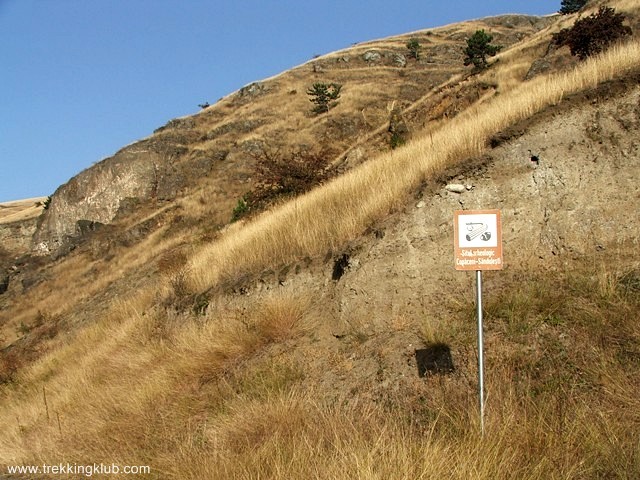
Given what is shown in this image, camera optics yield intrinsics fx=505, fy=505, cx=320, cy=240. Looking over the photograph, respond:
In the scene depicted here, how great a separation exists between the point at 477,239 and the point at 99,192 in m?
40.7

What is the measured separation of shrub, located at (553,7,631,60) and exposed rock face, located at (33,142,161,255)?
3133cm

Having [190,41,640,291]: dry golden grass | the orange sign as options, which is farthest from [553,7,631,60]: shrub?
the orange sign

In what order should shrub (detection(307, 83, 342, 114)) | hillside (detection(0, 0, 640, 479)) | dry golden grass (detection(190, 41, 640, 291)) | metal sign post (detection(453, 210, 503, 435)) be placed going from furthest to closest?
shrub (detection(307, 83, 342, 114))
dry golden grass (detection(190, 41, 640, 291))
metal sign post (detection(453, 210, 503, 435))
hillside (detection(0, 0, 640, 479))

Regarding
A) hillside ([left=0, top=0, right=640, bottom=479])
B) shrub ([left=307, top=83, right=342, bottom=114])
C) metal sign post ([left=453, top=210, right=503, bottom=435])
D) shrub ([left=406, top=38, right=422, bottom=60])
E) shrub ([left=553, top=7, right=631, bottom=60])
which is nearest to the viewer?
hillside ([left=0, top=0, right=640, bottom=479])

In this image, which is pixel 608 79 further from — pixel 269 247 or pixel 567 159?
pixel 269 247

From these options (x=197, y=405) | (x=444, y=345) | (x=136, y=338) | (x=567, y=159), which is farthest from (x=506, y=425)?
(x=136, y=338)

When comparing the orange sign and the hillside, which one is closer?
the hillside

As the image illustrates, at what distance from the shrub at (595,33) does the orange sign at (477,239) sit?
41.7 feet

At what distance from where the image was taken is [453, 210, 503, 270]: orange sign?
4.37 m

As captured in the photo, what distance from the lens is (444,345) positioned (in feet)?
18.1

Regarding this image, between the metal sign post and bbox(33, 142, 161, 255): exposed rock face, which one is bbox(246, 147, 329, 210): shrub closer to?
the metal sign post

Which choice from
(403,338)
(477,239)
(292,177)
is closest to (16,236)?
(292,177)

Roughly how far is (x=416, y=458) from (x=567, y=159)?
4801mm

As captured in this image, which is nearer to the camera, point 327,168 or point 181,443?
point 181,443
